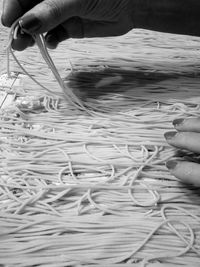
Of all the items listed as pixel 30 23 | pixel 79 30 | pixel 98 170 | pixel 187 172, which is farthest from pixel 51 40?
pixel 187 172

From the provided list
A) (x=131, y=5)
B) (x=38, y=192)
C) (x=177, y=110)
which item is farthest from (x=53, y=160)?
(x=131, y=5)

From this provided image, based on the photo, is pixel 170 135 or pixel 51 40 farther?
pixel 51 40

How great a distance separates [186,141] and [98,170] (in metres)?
0.22

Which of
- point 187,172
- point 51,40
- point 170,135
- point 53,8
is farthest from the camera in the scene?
point 51,40

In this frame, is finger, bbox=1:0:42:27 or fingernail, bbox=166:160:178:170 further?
finger, bbox=1:0:42:27

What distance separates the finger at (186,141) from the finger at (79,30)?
1.72 ft

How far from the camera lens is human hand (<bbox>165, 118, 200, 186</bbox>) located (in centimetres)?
74

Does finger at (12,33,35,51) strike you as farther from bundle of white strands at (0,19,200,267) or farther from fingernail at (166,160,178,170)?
fingernail at (166,160,178,170)

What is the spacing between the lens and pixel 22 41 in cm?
104

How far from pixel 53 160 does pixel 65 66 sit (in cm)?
48

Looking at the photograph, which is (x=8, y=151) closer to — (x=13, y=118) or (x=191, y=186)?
(x=13, y=118)

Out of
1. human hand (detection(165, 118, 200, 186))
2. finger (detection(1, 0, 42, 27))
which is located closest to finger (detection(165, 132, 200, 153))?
human hand (detection(165, 118, 200, 186))

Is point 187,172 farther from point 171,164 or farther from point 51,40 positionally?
point 51,40

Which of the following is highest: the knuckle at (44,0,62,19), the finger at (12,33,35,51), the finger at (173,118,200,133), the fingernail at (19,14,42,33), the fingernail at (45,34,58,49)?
the knuckle at (44,0,62,19)
